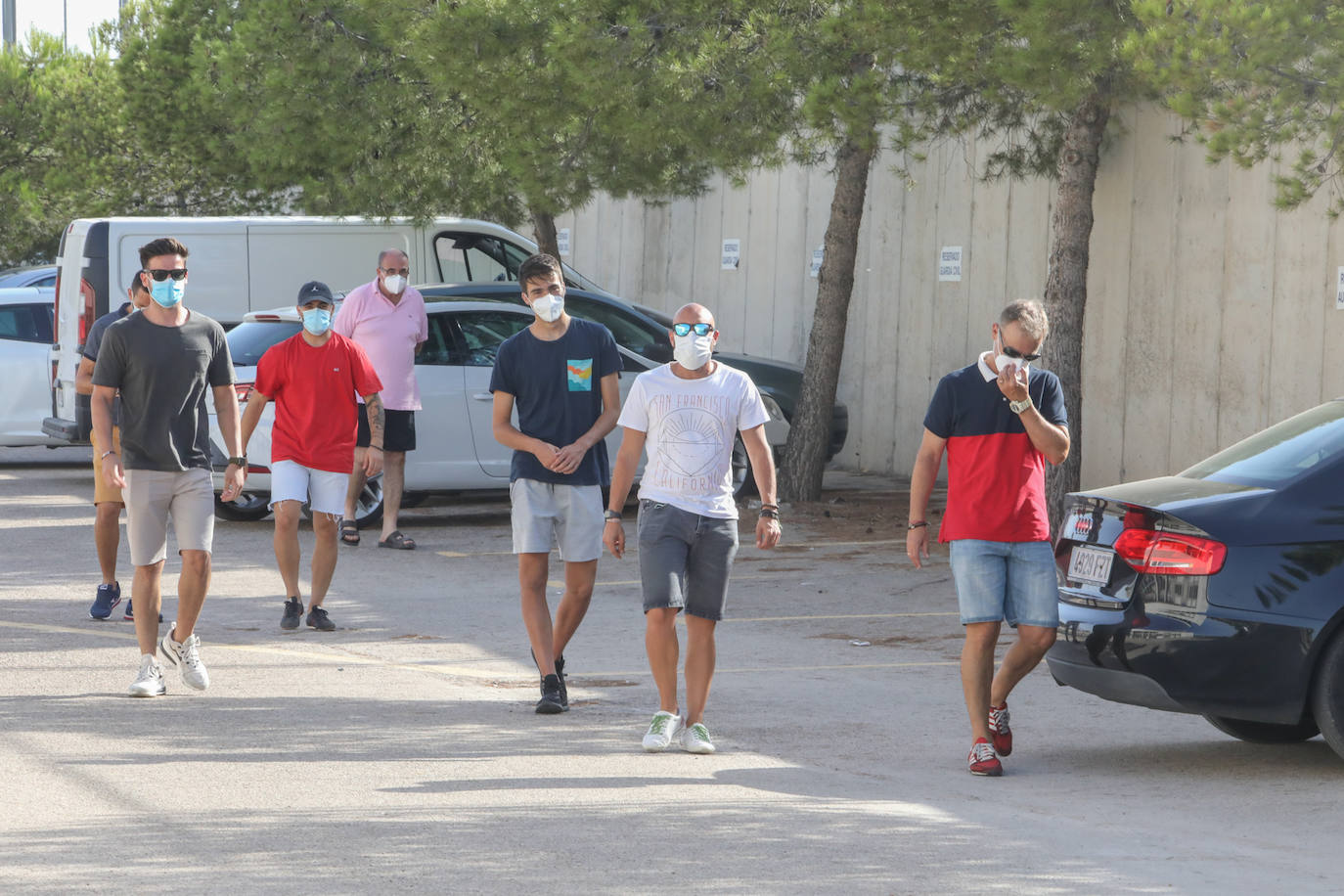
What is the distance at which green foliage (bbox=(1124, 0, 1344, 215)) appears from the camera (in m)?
9.46

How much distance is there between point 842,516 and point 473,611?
5309mm

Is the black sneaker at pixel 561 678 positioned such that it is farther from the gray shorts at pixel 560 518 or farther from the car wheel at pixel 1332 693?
the car wheel at pixel 1332 693

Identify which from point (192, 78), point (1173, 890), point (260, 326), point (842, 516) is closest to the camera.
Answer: point (1173, 890)

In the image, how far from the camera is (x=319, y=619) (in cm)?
1025

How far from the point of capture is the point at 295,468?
33.3 ft

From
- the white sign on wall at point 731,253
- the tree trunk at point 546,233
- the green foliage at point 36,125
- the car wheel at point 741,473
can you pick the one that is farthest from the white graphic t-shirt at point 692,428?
the green foliage at point 36,125

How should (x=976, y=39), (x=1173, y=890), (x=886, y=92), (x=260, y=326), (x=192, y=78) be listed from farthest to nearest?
(x=192, y=78) → (x=260, y=326) → (x=886, y=92) → (x=976, y=39) → (x=1173, y=890)

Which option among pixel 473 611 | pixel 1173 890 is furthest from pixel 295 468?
pixel 1173 890

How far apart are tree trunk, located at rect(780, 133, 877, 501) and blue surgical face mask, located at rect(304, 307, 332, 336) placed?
22.0 feet

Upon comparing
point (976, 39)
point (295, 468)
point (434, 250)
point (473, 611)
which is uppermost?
point (976, 39)

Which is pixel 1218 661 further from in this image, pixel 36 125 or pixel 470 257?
pixel 36 125

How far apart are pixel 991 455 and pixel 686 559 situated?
127cm

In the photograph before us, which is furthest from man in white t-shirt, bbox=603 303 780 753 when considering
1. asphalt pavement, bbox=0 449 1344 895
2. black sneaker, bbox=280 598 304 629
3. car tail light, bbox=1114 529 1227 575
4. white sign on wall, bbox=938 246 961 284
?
white sign on wall, bbox=938 246 961 284

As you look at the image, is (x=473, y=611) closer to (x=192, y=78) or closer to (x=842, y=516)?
(x=842, y=516)
